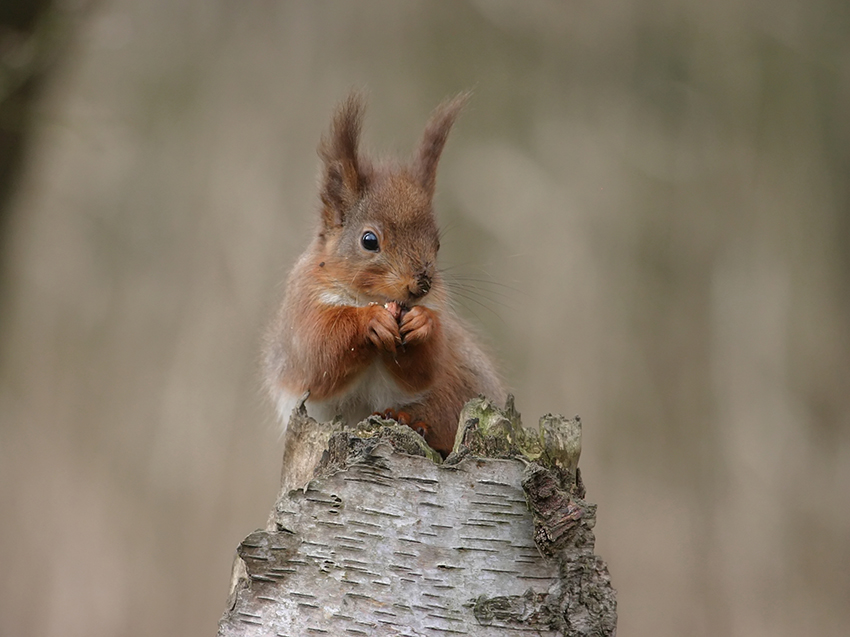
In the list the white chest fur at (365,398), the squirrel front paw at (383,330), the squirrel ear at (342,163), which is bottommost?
the white chest fur at (365,398)

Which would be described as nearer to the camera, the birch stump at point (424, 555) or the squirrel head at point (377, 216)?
the birch stump at point (424, 555)

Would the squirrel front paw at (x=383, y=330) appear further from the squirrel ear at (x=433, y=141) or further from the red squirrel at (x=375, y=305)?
the squirrel ear at (x=433, y=141)

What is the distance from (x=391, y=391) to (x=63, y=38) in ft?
6.78

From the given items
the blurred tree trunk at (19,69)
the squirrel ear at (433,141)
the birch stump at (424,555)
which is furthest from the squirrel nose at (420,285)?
the blurred tree trunk at (19,69)

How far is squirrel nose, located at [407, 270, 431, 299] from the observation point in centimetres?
187

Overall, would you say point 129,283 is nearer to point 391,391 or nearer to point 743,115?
point 391,391

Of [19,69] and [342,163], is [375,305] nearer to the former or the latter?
[342,163]

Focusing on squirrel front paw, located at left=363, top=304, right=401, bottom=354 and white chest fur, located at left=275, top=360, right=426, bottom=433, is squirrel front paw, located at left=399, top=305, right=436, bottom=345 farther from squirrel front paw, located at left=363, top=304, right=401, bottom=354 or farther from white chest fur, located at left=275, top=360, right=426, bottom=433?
white chest fur, located at left=275, top=360, right=426, bottom=433

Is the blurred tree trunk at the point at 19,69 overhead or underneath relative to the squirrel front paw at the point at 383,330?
overhead

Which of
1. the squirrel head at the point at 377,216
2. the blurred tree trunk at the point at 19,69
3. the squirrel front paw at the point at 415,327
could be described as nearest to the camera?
the squirrel front paw at the point at 415,327

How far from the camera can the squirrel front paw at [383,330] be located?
70.4 inches

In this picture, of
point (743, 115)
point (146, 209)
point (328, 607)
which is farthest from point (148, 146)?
point (328, 607)

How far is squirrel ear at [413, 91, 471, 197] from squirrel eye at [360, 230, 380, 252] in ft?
0.70

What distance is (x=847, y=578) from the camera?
308 centimetres
